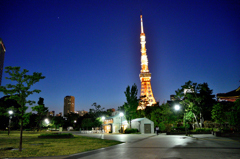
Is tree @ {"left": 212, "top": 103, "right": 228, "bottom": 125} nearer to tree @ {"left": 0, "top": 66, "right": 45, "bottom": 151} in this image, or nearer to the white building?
the white building

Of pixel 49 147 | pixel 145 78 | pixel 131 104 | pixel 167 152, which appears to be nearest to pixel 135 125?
pixel 131 104

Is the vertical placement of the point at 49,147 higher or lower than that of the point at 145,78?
lower

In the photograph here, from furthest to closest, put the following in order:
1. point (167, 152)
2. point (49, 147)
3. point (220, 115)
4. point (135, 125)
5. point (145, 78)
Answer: point (145, 78), point (135, 125), point (220, 115), point (49, 147), point (167, 152)

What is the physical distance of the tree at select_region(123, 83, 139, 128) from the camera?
154 feet

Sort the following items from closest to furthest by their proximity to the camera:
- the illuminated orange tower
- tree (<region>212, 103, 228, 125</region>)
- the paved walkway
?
1. the paved walkway
2. tree (<region>212, 103, 228, 125</region>)
3. the illuminated orange tower

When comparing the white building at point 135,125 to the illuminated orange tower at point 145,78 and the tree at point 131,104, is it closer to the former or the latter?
the tree at point 131,104

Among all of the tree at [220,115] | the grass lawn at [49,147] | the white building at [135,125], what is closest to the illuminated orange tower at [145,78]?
the white building at [135,125]

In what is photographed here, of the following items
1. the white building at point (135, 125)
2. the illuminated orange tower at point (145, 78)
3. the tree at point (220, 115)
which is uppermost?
the illuminated orange tower at point (145, 78)

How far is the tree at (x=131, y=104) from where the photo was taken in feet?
154

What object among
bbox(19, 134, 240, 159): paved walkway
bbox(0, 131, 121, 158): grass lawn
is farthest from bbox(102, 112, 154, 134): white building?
bbox(19, 134, 240, 159): paved walkway

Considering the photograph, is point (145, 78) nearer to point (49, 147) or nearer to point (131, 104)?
point (131, 104)

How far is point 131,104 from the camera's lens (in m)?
47.9

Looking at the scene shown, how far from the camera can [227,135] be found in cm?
2817

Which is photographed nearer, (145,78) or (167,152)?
(167,152)
